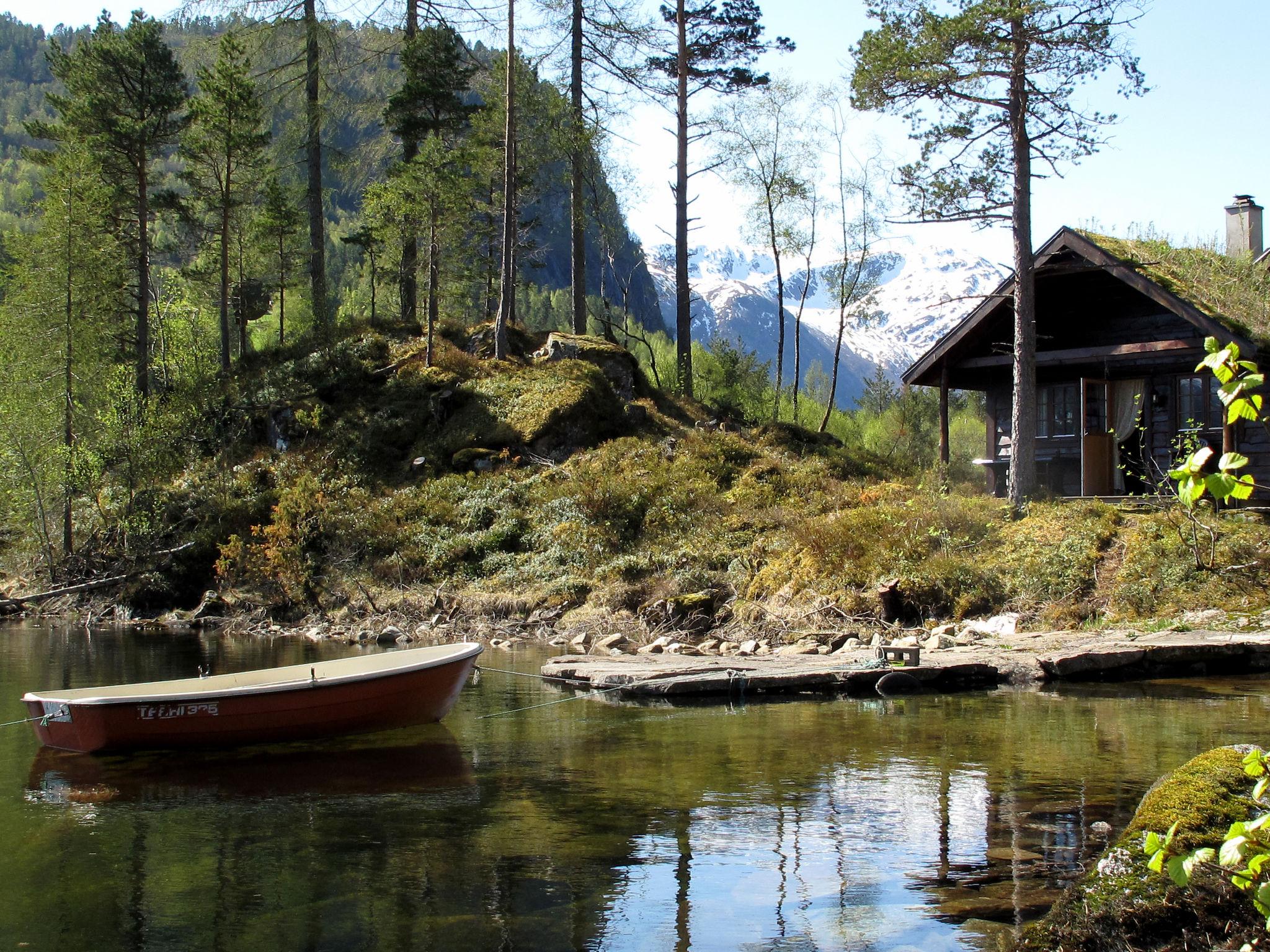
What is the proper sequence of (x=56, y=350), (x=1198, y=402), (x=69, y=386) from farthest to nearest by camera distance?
(x=56, y=350) → (x=69, y=386) → (x=1198, y=402)

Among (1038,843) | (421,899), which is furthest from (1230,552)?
(421,899)

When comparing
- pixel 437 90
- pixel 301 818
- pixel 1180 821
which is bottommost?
pixel 301 818

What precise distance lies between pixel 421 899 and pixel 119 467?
26.4 meters

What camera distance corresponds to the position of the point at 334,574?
2581cm

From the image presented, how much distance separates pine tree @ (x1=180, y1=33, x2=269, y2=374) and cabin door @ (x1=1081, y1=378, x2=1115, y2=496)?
1002 inches

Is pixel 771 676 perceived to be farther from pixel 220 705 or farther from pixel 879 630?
pixel 220 705

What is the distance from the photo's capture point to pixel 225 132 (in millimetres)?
33906

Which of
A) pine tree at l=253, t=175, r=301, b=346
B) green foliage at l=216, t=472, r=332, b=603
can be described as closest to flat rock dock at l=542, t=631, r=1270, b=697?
green foliage at l=216, t=472, r=332, b=603

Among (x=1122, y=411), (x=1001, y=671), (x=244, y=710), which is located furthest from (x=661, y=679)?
(x=1122, y=411)

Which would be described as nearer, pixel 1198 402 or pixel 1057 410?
pixel 1198 402

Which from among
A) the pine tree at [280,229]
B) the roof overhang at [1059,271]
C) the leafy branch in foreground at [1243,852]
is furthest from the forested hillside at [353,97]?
the leafy branch in foreground at [1243,852]

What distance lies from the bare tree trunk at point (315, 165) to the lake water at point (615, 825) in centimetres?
2490

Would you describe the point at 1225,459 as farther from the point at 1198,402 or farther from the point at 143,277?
the point at 143,277

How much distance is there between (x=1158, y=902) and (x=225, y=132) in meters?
35.5
